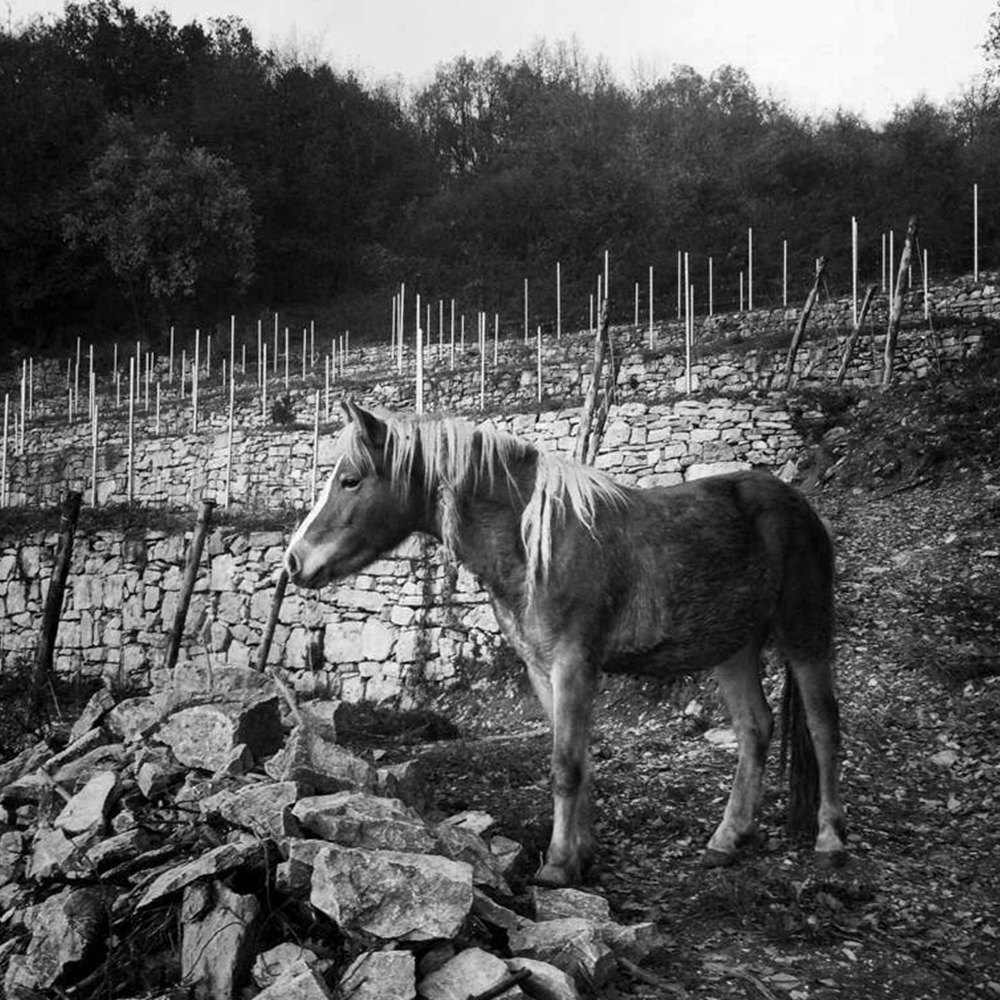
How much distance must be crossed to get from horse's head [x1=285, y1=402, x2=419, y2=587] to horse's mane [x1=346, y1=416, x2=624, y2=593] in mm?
19

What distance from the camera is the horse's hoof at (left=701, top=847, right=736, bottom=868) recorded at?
465cm

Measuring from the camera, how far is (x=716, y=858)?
4.68m

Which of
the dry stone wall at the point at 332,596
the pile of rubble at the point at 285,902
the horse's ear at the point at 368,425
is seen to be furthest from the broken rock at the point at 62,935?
the dry stone wall at the point at 332,596

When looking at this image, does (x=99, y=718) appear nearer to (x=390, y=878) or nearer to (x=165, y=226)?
(x=390, y=878)

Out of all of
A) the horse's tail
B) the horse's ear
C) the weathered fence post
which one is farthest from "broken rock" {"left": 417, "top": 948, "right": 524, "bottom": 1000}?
the weathered fence post

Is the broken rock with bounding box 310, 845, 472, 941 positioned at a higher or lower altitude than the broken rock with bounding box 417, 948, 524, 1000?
Answer: higher

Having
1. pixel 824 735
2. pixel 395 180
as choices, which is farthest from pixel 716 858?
pixel 395 180

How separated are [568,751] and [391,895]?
3.75 ft

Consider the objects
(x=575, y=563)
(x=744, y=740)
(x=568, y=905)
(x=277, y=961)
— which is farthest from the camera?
(x=744, y=740)

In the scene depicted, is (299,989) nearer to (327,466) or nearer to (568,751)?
(568,751)

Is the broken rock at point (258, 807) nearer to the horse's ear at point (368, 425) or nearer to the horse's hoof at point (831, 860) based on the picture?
the horse's ear at point (368, 425)

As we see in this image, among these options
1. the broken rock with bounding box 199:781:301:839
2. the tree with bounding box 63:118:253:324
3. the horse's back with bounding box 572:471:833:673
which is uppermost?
the tree with bounding box 63:118:253:324

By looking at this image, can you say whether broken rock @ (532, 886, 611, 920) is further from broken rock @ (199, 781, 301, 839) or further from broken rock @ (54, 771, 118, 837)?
broken rock @ (54, 771, 118, 837)

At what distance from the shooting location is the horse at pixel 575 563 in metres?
4.32
